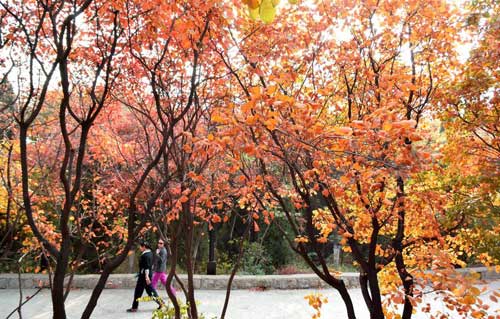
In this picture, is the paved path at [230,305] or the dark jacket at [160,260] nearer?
the paved path at [230,305]

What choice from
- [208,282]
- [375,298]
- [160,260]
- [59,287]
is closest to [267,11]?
[59,287]

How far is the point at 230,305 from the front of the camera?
26.4 feet

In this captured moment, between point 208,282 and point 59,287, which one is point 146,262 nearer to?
point 208,282

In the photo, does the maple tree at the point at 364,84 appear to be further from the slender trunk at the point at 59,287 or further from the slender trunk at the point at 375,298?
the slender trunk at the point at 59,287

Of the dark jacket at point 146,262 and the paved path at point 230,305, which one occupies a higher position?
the dark jacket at point 146,262

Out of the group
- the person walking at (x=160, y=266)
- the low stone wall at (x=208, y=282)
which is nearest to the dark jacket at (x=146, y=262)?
the person walking at (x=160, y=266)

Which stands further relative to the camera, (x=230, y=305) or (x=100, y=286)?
(x=230, y=305)

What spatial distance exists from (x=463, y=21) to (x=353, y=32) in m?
1.05

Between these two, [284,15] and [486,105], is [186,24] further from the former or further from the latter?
[486,105]

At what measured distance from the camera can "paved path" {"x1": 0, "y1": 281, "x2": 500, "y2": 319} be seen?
7316mm

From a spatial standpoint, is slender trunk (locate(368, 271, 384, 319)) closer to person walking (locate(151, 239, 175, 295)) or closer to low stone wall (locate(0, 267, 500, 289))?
person walking (locate(151, 239, 175, 295))

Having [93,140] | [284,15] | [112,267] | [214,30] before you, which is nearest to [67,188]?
[112,267]

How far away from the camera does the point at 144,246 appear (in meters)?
7.26

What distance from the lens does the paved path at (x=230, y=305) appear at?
7.32 metres
